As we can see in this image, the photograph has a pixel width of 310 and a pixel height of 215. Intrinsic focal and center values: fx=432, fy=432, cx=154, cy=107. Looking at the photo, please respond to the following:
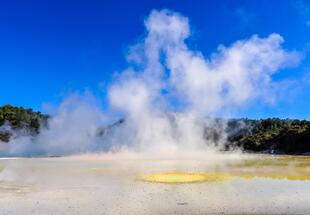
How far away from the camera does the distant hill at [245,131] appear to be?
335 feet

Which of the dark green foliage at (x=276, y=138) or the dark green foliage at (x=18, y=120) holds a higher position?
the dark green foliage at (x=18, y=120)

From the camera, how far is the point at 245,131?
142 meters

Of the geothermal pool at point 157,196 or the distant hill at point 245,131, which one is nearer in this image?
the geothermal pool at point 157,196

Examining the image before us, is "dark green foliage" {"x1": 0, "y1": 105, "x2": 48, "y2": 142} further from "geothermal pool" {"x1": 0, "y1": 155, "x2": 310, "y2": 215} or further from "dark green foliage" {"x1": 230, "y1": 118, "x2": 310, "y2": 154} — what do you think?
"geothermal pool" {"x1": 0, "y1": 155, "x2": 310, "y2": 215}

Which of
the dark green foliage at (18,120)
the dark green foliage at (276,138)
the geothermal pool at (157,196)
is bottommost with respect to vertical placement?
the geothermal pool at (157,196)

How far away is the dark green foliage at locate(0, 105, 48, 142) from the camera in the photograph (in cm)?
12194

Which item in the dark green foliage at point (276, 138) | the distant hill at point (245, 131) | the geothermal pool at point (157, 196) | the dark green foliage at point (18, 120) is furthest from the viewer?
the dark green foliage at point (18, 120)

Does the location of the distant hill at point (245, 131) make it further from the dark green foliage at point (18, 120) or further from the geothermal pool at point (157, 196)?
the geothermal pool at point (157, 196)

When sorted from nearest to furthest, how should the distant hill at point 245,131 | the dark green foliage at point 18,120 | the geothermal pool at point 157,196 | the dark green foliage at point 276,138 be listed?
1. the geothermal pool at point 157,196
2. the dark green foliage at point 276,138
3. the distant hill at point 245,131
4. the dark green foliage at point 18,120

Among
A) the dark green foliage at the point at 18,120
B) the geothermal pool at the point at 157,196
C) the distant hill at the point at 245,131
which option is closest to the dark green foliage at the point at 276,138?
the distant hill at the point at 245,131

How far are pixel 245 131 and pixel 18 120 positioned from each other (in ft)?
235

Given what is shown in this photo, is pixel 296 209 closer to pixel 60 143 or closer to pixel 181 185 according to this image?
pixel 181 185

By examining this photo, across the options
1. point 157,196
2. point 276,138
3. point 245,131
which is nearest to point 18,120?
point 245,131

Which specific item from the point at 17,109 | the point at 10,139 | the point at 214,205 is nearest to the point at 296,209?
the point at 214,205
